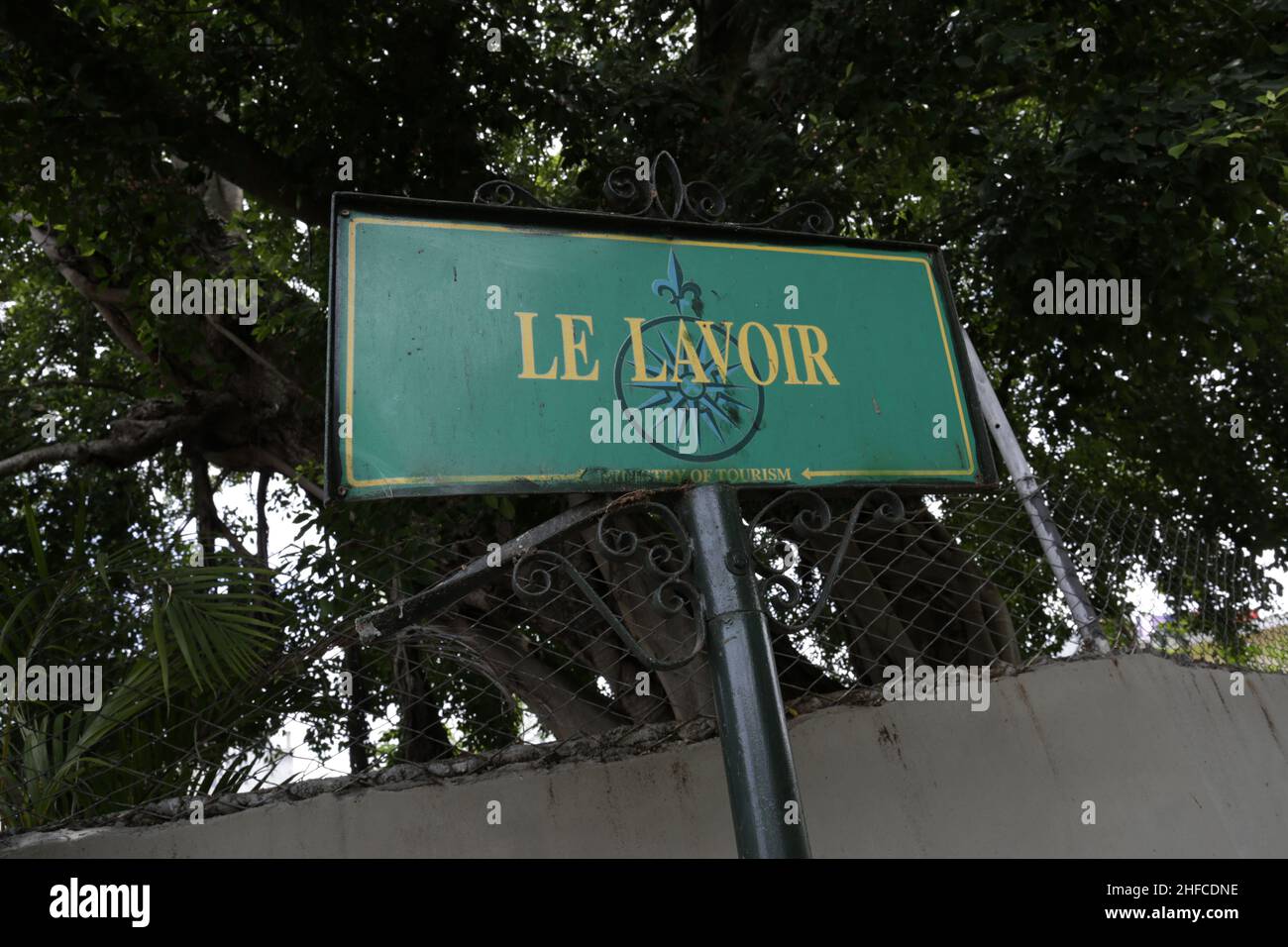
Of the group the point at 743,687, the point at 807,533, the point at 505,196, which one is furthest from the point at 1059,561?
the point at 505,196

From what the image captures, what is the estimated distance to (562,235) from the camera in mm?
2100

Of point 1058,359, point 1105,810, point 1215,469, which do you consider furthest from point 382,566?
point 1215,469

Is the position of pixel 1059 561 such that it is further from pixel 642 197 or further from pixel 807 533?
pixel 642 197

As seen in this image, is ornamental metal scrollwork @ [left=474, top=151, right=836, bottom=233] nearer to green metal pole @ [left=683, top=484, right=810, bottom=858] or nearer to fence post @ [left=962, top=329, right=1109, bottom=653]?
green metal pole @ [left=683, top=484, right=810, bottom=858]

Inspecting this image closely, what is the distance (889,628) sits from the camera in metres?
4.64

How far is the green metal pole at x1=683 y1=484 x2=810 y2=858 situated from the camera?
1702 mm

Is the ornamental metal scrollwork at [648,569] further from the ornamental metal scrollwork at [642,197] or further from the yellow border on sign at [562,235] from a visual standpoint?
the ornamental metal scrollwork at [642,197]

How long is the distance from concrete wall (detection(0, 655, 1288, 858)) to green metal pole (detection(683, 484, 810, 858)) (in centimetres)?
48

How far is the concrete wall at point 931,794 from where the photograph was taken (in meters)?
2.09

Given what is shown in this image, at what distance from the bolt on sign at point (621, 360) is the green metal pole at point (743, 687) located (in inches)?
3.7

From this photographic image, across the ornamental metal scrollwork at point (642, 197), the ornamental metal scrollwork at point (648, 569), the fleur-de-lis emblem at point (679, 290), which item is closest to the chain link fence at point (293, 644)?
the ornamental metal scrollwork at point (648, 569)

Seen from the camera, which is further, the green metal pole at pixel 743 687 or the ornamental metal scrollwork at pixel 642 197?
the ornamental metal scrollwork at pixel 642 197

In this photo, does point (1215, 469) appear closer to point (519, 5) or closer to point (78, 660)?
point (519, 5)
